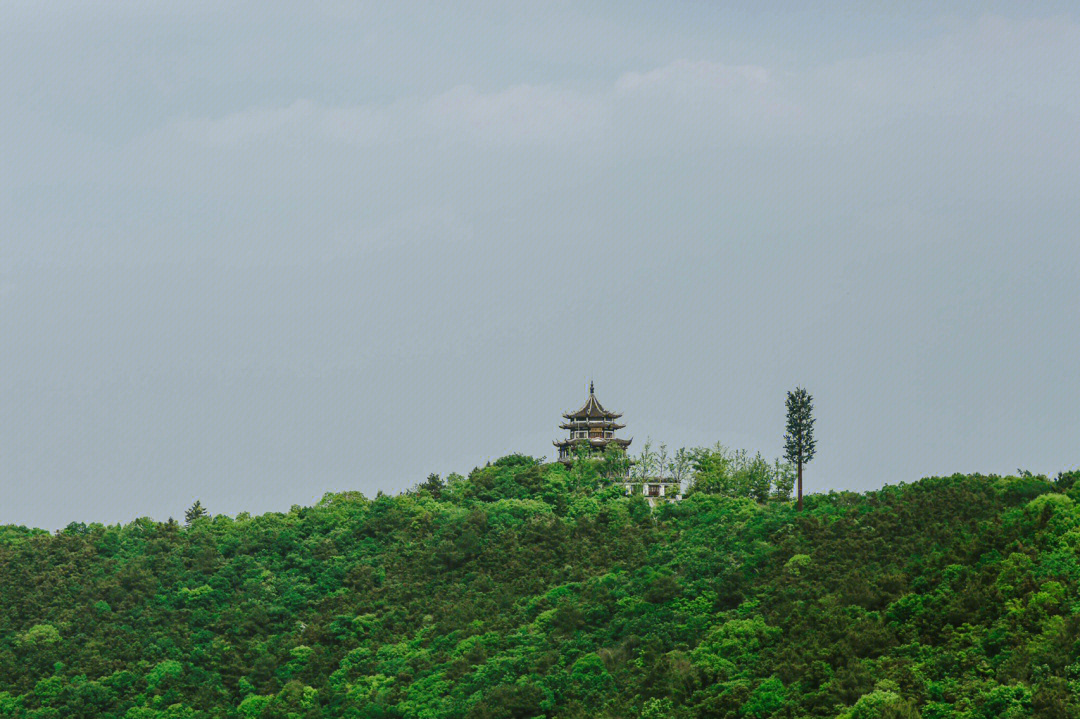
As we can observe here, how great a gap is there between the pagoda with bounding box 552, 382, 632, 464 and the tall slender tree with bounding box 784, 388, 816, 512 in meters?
15.5

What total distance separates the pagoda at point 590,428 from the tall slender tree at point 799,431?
1552 centimetres

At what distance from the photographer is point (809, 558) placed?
52281 mm

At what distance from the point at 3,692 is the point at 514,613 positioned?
2115 cm

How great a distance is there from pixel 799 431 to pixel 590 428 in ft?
56.9

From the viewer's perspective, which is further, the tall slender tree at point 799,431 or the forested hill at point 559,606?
the tall slender tree at point 799,431

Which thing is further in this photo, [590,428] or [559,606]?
[590,428]

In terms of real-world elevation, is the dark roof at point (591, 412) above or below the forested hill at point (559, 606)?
above

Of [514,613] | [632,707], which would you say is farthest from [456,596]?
[632,707]

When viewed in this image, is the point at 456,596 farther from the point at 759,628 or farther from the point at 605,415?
the point at 605,415

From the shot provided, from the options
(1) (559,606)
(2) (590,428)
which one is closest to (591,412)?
(2) (590,428)

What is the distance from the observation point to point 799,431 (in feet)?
211

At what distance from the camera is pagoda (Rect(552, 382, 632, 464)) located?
7888 centimetres

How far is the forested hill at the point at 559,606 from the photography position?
140 ft

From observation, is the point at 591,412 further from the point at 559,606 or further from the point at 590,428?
the point at 559,606
